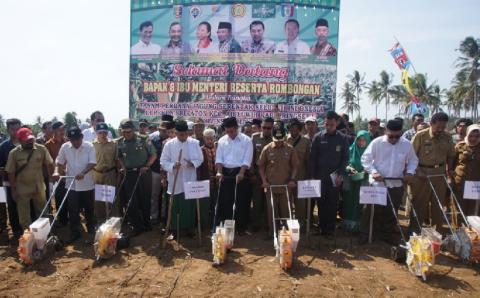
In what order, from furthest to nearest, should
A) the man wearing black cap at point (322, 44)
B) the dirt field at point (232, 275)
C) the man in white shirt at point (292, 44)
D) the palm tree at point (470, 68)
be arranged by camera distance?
the palm tree at point (470, 68) < the man in white shirt at point (292, 44) < the man wearing black cap at point (322, 44) < the dirt field at point (232, 275)

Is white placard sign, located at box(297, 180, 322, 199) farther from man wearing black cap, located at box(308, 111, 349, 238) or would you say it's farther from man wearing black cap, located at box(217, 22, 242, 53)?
man wearing black cap, located at box(217, 22, 242, 53)

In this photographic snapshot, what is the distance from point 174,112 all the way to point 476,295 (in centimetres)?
1126

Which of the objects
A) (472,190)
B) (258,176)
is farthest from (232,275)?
(472,190)

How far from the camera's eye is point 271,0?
12.7 m

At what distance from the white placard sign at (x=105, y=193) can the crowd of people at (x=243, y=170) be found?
26cm

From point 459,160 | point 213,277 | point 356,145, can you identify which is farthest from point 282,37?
point 213,277

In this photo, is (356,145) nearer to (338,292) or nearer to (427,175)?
(427,175)

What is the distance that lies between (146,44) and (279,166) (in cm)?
929

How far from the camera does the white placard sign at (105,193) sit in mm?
6148

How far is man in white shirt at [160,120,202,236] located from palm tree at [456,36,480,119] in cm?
3985

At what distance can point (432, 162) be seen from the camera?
20.7ft

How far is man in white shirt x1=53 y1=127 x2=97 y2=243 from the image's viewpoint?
21.0 feet

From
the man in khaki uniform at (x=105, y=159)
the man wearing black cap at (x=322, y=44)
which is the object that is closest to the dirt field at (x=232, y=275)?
the man in khaki uniform at (x=105, y=159)

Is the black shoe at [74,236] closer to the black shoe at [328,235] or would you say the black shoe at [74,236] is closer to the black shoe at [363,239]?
the black shoe at [328,235]
